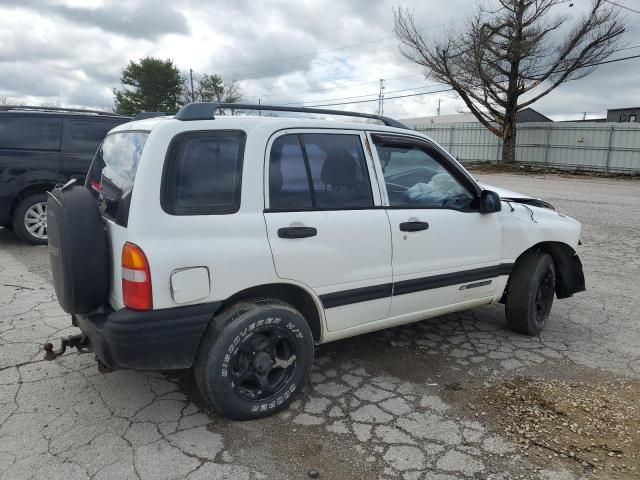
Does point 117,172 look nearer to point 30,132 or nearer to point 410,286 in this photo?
point 410,286

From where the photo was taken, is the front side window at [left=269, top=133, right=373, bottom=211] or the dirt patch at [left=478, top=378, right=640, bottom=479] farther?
the front side window at [left=269, top=133, right=373, bottom=211]

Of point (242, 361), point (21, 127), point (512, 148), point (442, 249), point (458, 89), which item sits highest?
point (458, 89)

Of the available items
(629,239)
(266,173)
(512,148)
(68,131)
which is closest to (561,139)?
(512,148)

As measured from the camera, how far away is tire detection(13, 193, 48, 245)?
23.3 feet

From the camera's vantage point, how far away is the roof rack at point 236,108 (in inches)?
111

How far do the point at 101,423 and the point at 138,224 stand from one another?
4.14ft

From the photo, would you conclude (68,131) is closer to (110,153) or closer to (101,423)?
(110,153)

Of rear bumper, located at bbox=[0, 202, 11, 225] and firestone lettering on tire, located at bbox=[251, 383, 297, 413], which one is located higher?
rear bumper, located at bbox=[0, 202, 11, 225]

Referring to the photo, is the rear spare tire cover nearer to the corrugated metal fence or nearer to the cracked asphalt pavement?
the cracked asphalt pavement

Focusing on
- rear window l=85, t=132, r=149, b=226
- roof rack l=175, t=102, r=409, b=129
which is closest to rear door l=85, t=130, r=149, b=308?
rear window l=85, t=132, r=149, b=226

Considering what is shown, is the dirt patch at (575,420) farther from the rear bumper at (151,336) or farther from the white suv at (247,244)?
the rear bumper at (151,336)

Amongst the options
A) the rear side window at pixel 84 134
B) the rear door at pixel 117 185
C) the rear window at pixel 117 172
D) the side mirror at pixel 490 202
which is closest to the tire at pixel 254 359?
the rear door at pixel 117 185

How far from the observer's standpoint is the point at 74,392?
331cm

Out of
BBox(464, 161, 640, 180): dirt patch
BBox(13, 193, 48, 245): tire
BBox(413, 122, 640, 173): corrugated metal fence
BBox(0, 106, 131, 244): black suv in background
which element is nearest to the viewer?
BBox(0, 106, 131, 244): black suv in background
